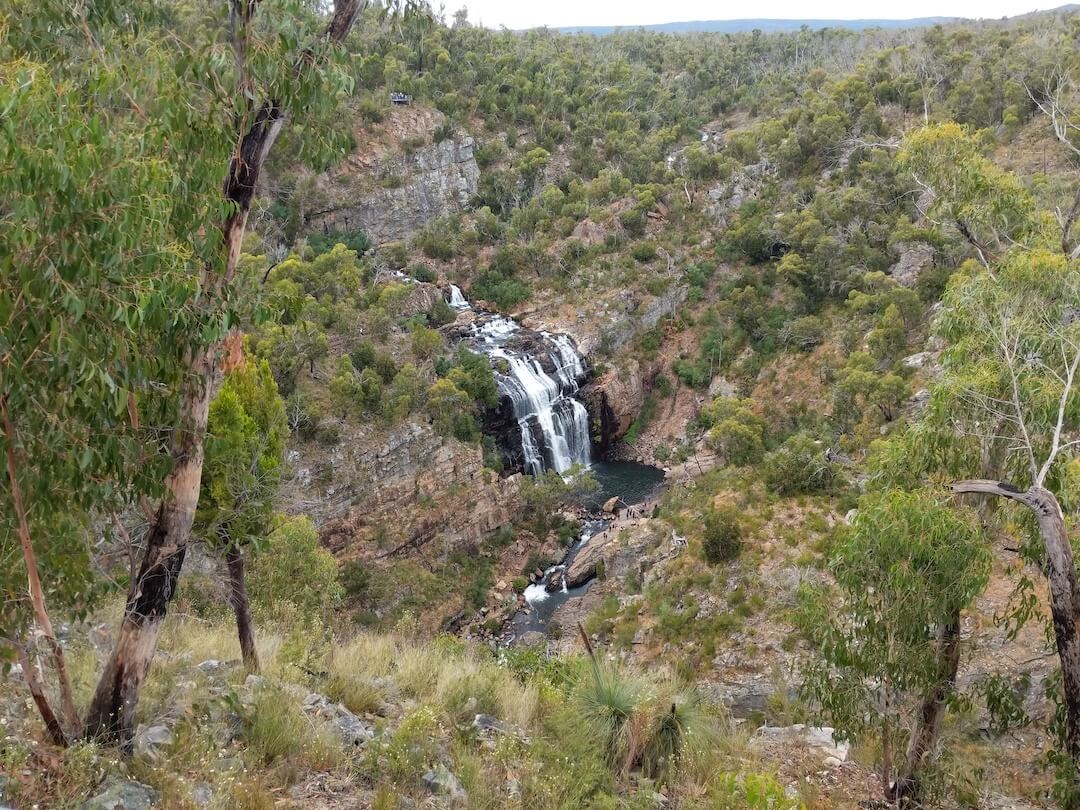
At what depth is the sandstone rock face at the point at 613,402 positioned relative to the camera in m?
29.5

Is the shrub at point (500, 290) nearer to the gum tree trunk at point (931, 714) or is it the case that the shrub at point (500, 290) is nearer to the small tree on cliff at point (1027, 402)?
the small tree on cliff at point (1027, 402)

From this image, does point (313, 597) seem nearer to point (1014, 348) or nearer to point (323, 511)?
point (323, 511)

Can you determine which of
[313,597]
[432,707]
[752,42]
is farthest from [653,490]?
[752,42]

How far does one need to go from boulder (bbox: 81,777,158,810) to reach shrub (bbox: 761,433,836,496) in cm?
1537

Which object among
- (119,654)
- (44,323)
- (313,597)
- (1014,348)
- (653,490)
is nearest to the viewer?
(44,323)

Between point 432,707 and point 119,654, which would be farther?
point 432,707

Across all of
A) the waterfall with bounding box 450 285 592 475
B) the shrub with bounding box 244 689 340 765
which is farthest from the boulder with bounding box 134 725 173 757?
the waterfall with bounding box 450 285 592 475

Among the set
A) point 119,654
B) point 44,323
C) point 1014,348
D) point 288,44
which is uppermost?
point 288,44

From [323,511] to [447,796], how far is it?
52.0 feet

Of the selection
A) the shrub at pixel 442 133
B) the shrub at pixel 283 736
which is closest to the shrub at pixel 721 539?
the shrub at pixel 283 736

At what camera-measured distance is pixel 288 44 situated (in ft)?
13.1

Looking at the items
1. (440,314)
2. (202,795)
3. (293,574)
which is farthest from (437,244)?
(202,795)

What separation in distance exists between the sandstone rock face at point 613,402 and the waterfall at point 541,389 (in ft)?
1.66

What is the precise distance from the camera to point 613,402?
29.8m
